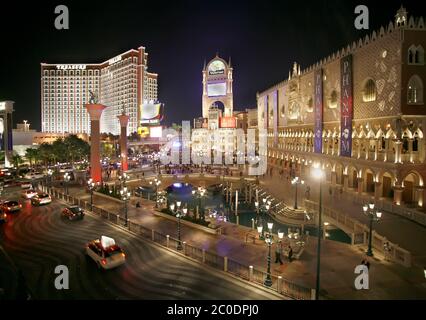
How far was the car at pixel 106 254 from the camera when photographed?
16.1m

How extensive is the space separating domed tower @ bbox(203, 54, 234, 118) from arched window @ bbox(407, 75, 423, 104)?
66.4 metres

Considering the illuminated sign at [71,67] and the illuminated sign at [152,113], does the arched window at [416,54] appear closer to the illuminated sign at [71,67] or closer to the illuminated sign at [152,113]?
the illuminated sign at [152,113]

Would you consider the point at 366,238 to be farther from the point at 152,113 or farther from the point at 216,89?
the point at 216,89

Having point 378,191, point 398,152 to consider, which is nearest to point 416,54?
point 398,152

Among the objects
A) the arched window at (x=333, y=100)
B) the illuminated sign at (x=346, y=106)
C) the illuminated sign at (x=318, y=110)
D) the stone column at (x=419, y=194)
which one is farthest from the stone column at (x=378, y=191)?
the illuminated sign at (x=318, y=110)

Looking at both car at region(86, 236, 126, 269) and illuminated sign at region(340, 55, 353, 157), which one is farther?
illuminated sign at region(340, 55, 353, 157)

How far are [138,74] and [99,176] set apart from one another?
282 ft

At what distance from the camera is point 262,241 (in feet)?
67.1

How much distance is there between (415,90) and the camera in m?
28.3

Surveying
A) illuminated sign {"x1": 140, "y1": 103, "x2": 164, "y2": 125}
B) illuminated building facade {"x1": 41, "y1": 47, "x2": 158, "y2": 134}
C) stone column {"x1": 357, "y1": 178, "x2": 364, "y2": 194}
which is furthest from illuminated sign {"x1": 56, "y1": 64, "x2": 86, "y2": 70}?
stone column {"x1": 357, "y1": 178, "x2": 364, "y2": 194}

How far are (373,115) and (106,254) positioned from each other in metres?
28.2

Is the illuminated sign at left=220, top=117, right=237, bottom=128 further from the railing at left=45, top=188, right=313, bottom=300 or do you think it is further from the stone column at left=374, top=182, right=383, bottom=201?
the railing at left=45, top=188, right=313, bottom=300

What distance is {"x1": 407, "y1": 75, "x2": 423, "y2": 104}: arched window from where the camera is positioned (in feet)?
92.3
